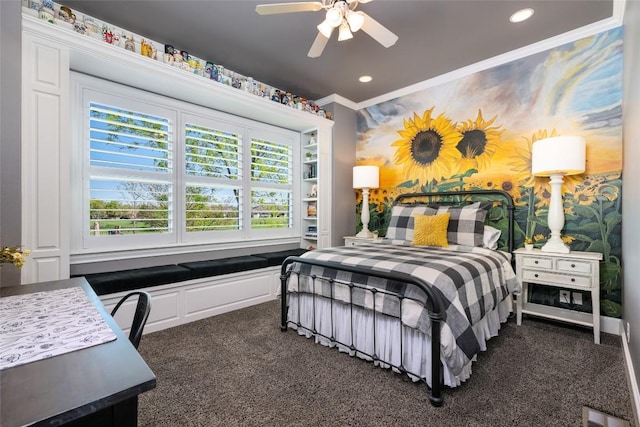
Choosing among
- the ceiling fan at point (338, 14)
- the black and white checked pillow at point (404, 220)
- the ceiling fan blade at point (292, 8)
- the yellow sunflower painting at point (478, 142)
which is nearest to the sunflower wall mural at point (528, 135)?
the yellow sunflower painting at point (478, 142)

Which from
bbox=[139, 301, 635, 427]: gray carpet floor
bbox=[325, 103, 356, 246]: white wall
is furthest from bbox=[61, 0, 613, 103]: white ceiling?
bbox=[139, 301, 635, 427]: gray carpet floor

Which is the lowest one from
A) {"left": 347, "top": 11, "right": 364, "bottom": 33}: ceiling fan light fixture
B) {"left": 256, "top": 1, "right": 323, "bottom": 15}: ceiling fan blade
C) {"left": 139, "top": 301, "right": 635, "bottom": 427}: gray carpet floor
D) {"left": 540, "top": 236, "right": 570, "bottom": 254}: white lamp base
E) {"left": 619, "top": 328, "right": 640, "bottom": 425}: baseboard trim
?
{"left": 139, "top": 301, "right": 635, "bottom": 427}: gray carpet floor

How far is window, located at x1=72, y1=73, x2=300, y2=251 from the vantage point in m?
2.83

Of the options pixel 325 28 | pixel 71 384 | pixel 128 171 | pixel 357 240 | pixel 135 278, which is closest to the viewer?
pixel 71 384

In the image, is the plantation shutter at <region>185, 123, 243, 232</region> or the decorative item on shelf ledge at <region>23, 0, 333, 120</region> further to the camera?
the plantation shutter at <region>185, 123, 243, 232</region>

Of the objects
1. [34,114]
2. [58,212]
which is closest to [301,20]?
[34,114]

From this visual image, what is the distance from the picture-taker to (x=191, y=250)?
3479 mm

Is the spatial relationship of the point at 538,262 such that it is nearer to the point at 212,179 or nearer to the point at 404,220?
the point at 404,220

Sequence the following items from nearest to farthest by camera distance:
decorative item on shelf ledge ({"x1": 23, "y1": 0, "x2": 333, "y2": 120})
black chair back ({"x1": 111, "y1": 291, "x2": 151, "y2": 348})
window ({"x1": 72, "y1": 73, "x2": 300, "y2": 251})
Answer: black chair back ({"x1": 111, "y1": 291, "x2": 151, "y2": 348}), decorative item on shelf ledge ({"x1": 23, "y1": 0, "x2": 333, "y2": 120}), window ({"x1": 72, "y1": 73, "x2": 300, "y2": 251})

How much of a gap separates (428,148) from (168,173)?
323 centimetres

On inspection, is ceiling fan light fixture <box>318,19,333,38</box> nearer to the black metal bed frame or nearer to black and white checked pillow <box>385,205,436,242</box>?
the black metal bed frame

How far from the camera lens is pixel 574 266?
253cm

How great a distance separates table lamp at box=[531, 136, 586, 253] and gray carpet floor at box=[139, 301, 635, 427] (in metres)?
0.89

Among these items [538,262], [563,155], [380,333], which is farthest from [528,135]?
[380,333]
